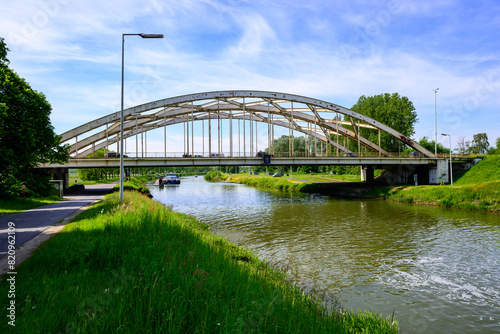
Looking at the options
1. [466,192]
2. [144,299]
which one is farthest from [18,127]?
[466,192]

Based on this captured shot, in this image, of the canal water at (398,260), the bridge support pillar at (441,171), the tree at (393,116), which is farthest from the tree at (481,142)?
the canal water at (398,260)

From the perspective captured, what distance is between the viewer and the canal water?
26.1 feet

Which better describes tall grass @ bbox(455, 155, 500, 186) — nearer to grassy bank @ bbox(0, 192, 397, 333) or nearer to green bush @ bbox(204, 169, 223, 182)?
grassy bank @ bbox(0, 192, 397, 333)

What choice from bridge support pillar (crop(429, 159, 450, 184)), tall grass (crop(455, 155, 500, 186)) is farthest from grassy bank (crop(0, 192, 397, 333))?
bridge support pillar (crop(429, 159, 450, 184))

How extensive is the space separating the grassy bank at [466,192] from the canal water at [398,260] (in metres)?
3.24

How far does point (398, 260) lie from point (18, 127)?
83.2 ft

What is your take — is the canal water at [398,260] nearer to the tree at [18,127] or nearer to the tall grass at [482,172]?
the tree at [18,127]

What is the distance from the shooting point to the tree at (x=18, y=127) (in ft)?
66.1

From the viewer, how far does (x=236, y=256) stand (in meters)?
9.97

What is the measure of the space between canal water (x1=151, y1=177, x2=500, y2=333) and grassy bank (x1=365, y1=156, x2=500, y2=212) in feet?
10.6

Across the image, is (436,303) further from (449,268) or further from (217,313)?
(217,313)

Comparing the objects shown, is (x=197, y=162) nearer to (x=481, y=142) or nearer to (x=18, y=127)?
(x=18, y=127)

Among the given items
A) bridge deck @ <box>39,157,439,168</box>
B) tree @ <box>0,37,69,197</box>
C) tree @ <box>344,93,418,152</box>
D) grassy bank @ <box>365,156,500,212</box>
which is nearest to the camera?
tree @ <box>0,37,69,197</box>

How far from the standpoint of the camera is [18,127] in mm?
20891
